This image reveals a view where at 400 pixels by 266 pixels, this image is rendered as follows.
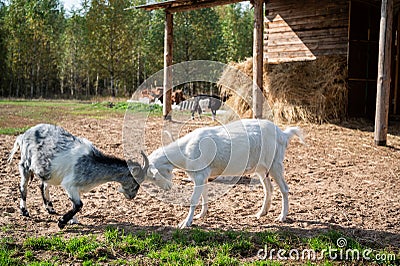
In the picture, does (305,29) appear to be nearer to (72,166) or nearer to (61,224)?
(72,166)

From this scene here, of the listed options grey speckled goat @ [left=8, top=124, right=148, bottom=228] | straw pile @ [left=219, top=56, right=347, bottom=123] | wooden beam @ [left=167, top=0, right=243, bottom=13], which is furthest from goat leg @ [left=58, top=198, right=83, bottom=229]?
wooden beam @ [left=167, top=0, right=243, bottom=13]

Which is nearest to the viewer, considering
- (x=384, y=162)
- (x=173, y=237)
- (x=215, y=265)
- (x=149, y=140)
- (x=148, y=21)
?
(x=215, y=265)

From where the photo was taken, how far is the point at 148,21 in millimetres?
38969

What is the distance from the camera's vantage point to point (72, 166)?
14.7 feet

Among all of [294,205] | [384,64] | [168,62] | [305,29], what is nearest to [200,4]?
[168,62]

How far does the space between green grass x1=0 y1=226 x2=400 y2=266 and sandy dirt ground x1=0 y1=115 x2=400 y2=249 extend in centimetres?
24

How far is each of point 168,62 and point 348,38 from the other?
5.44 meters

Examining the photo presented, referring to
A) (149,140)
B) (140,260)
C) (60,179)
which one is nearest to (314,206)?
(140,260)

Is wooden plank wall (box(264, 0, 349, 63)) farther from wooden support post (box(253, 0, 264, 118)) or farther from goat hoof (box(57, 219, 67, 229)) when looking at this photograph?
goat hoof (box(57, 219, 67, 229))

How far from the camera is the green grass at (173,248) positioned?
355cm

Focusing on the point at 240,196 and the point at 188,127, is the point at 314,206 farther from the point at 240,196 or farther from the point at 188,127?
the point at 188,127

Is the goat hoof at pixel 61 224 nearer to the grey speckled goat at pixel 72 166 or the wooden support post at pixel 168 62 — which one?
the grey speckled goat at pixel 72 166

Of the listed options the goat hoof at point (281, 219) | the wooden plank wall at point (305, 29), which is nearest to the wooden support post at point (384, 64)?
the wooden plank wall at point (305, 29)

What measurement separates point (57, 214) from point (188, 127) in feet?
23.0
